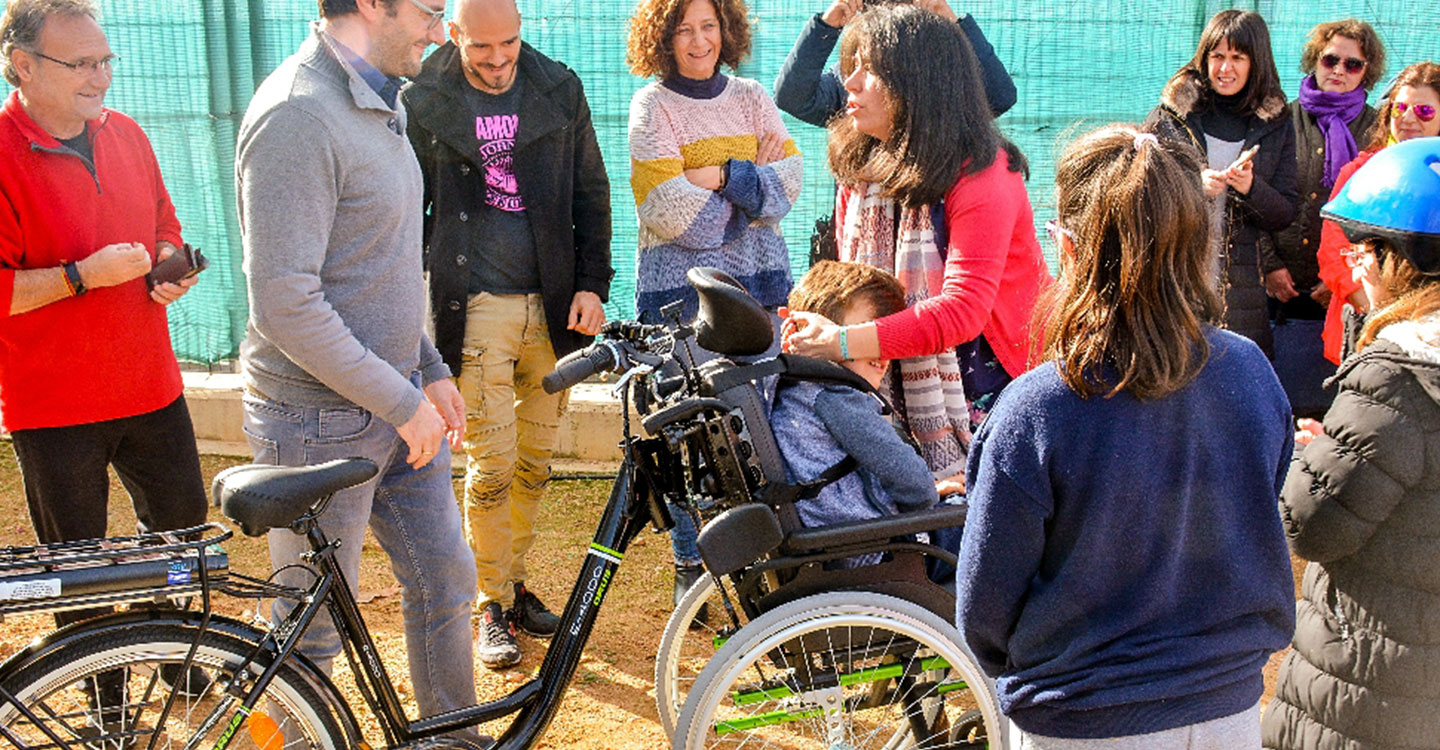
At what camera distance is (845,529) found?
2.91 metres

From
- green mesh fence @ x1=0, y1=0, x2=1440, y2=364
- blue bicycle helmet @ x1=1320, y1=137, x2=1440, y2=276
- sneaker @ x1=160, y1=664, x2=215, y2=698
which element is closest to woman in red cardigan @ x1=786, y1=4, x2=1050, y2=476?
blue bicycle helmet @ x1=1320, y1=137, x2=1440, y2=276

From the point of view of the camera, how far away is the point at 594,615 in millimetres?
3211

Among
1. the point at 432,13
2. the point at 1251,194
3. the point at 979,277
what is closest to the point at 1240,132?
the point at 1251,194

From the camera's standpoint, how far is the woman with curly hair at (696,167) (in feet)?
14.3

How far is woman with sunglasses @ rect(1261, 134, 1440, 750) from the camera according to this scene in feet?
7.84

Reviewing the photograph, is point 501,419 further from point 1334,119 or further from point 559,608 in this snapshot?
point 1334,119

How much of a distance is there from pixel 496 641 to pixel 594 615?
1.12 meters

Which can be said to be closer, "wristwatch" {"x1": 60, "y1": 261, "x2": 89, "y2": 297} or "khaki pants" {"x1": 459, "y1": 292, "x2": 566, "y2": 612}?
"wristwatch" {"x1": 60, "y1": 261, "x2": 89, "y2": 297}

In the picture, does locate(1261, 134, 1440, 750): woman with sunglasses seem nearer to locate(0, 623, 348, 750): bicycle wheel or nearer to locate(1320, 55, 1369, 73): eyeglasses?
locate(0, 623, 348, 750): bicycle wheel

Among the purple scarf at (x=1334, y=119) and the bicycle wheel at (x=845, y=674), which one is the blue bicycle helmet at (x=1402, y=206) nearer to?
the bicycle wheel at (x=845, y=674)

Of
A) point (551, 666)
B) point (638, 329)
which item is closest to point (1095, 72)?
point (638, 329)

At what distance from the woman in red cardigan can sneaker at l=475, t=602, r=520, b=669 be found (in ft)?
5.02

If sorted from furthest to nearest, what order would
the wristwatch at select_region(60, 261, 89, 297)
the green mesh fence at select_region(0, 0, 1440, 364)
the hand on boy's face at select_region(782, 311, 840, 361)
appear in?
the green mesh fence at select_region(0, 0, 1440, 364) → the wristwatch at select_region(60, 261, 89, 297) → the hand on boy's face at select_region(782, 311, 840, 361)

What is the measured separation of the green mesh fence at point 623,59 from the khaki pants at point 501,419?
6.16 feet
